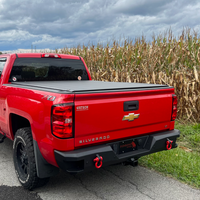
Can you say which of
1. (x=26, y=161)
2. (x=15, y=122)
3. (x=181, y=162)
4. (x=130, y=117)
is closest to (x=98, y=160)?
(x=130, y=117)

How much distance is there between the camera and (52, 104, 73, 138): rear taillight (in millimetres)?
2707

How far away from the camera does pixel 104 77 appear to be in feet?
30.1

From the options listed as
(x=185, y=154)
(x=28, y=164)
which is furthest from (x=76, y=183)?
(x=185, y=154)

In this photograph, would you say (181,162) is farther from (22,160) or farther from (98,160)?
(22,160)

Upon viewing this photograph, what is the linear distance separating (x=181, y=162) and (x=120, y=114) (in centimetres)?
202

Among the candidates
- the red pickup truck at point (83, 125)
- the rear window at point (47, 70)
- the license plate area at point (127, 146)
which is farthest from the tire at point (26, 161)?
the rear window at point (47, 70)

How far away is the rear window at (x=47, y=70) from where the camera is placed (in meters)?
4.46

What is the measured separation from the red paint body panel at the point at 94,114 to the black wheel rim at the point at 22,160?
0.53 metres

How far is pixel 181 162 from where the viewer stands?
4.36 meters

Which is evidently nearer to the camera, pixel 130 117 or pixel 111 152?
pixel 111 152

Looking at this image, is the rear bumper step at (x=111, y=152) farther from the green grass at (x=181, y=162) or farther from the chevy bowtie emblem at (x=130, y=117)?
the green grass at (x=181, y=162)

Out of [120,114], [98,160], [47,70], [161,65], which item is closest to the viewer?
[98,160]

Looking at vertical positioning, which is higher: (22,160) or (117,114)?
(117,114)

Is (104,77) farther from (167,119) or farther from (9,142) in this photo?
(167,119)
